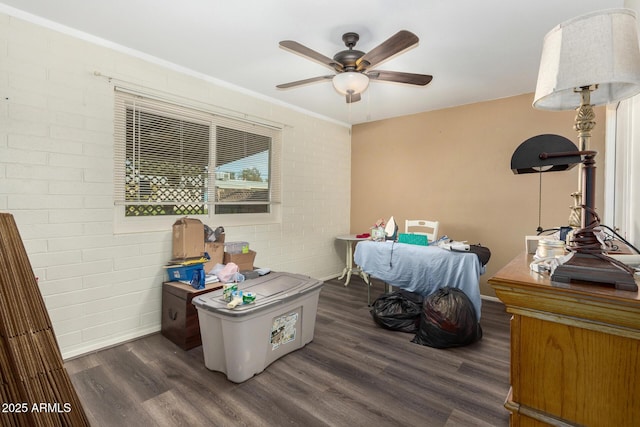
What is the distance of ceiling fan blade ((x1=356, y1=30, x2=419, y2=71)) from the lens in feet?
6.01

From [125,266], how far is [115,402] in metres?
1.14

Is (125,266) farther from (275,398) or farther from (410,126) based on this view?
(410,126)

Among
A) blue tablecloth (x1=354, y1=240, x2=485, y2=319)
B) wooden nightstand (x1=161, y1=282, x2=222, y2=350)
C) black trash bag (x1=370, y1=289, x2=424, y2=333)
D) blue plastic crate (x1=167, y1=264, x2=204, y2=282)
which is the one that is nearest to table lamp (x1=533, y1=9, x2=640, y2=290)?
blue tablecloth (x1=354, y1=240, x2=485, y2=319)

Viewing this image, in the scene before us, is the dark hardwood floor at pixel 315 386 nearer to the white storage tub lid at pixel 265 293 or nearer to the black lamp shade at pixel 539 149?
the white storage tub lid at pixel 265 293

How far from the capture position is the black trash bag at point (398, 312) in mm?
2850

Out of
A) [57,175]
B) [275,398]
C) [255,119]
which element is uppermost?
[255,119]

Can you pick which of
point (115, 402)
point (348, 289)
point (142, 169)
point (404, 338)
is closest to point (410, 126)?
point (348, 289)

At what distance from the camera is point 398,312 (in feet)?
9.52

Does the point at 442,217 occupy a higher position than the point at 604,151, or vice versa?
the point at 604,151

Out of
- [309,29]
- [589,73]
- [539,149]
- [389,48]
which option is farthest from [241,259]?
[589,73]

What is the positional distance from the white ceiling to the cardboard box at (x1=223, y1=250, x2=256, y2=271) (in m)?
1.86

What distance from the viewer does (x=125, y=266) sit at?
8.63 ft

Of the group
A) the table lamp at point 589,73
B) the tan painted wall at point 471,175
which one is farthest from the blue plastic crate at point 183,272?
the tan painted wall at point 471,175

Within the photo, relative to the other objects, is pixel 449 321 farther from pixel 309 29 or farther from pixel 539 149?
pixel 309 29
